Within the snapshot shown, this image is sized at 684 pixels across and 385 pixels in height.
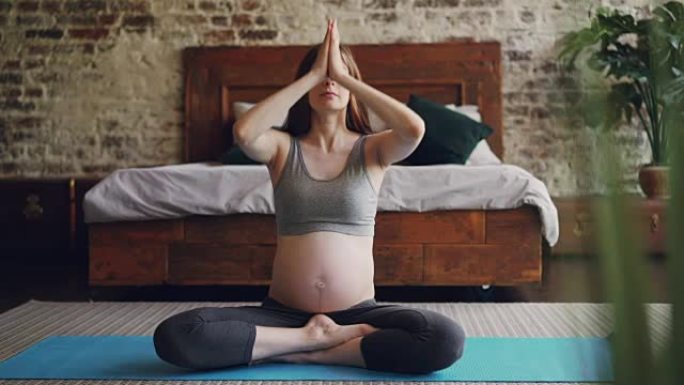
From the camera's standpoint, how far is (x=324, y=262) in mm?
2713

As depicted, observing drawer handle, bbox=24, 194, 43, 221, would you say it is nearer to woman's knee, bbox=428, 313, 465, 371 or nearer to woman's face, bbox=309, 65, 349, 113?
woman's face, bbox=309, 65, 349, 113

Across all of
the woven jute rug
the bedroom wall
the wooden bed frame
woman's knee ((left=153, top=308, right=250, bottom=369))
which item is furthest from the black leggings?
the bedroom wall

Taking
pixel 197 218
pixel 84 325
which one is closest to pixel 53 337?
pixel 84 325

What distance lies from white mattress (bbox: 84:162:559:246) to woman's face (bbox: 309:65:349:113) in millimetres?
1338

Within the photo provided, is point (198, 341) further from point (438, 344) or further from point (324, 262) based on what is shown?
point (438, 344)

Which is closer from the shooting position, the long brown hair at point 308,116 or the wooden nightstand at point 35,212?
the long brown hair at point 308,116

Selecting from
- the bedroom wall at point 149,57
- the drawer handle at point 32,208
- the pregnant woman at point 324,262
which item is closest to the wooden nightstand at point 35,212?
the drawer handle at point 32,208

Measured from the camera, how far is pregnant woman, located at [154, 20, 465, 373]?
2631 mm

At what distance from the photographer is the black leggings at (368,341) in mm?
2611

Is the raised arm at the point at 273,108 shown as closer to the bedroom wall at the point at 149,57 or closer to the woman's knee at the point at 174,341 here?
the woman's knee at the point at 174,341

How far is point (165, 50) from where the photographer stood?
5.81 metres

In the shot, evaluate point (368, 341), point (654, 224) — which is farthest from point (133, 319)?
point (654, 224)

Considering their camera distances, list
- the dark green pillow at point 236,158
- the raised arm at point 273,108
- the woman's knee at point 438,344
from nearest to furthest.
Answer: the woman's knee at point 438,344 → the raised arm at point 273,108 → the dark green pillow at point 236,158

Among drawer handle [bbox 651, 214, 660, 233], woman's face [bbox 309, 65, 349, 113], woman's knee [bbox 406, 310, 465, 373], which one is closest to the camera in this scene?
drawer handle [bbox 651, 214, 660, 233]
